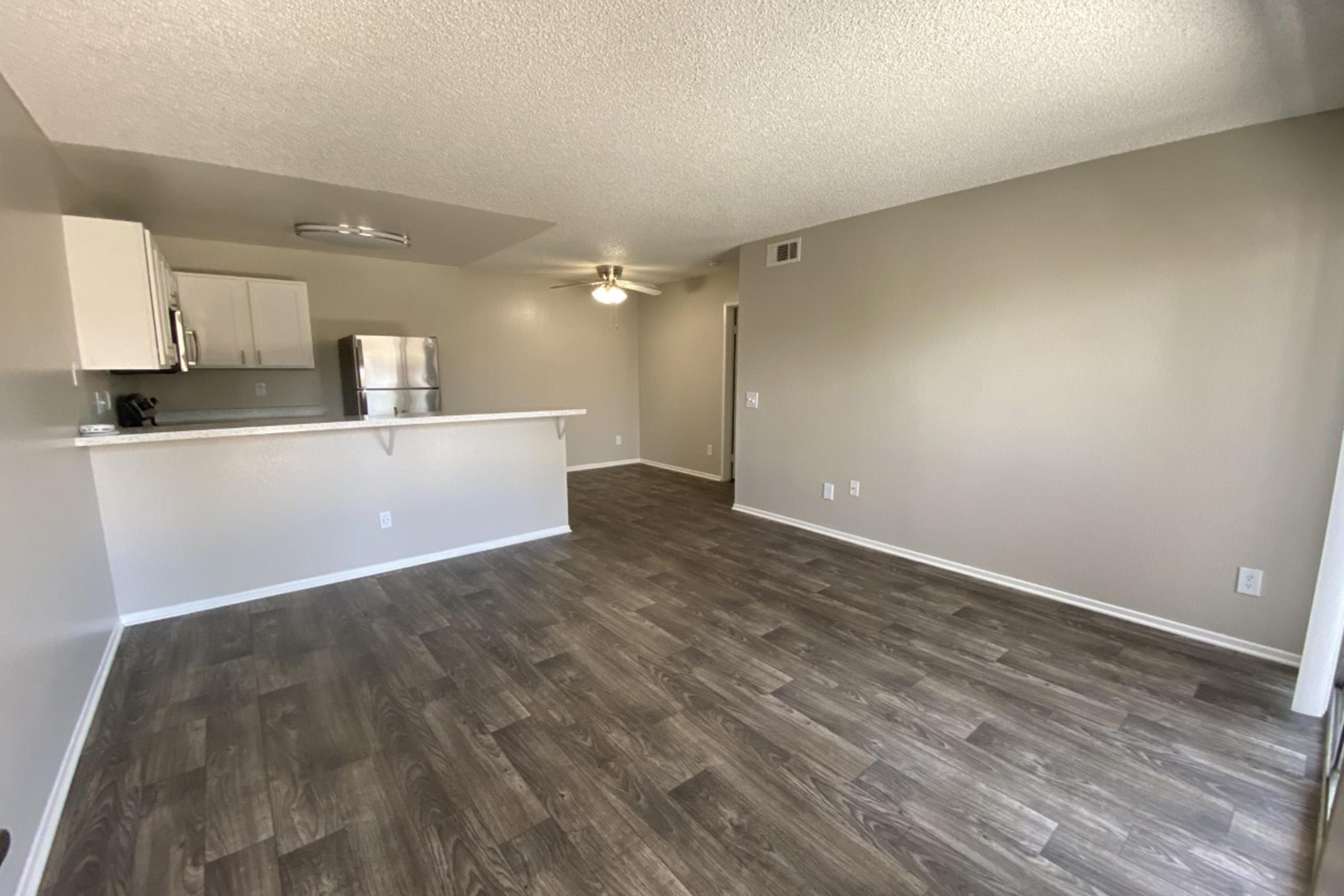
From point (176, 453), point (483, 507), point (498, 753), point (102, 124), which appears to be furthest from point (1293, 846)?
point (102, 124)

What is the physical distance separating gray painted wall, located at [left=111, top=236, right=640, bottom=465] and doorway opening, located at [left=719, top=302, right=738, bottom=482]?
5.81 feet

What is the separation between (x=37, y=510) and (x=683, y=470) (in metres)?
5.59

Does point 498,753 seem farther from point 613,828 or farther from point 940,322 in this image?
point 940,322

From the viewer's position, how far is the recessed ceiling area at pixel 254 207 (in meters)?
2.83

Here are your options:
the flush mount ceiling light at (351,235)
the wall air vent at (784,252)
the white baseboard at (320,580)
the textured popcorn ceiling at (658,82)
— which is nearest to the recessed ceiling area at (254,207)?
the flush mount ceiling light at (351,235)

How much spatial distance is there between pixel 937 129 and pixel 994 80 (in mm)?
423

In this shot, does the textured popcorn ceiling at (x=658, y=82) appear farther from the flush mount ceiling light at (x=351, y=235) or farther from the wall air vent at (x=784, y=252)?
the flush mount ceiling light at (x=351, y=235)

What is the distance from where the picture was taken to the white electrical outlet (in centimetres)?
246

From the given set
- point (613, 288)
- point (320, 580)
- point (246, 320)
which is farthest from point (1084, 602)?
point (246, 320)

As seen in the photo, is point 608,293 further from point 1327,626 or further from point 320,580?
point 1327,626

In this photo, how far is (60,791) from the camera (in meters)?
1.64

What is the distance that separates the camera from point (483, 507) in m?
4.01

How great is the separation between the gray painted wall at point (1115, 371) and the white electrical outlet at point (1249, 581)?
0.07ft

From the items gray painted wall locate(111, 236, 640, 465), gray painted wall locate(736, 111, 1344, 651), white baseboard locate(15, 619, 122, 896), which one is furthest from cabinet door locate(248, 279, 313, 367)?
gray painted wall locate(736, 111, 1344, 651)
